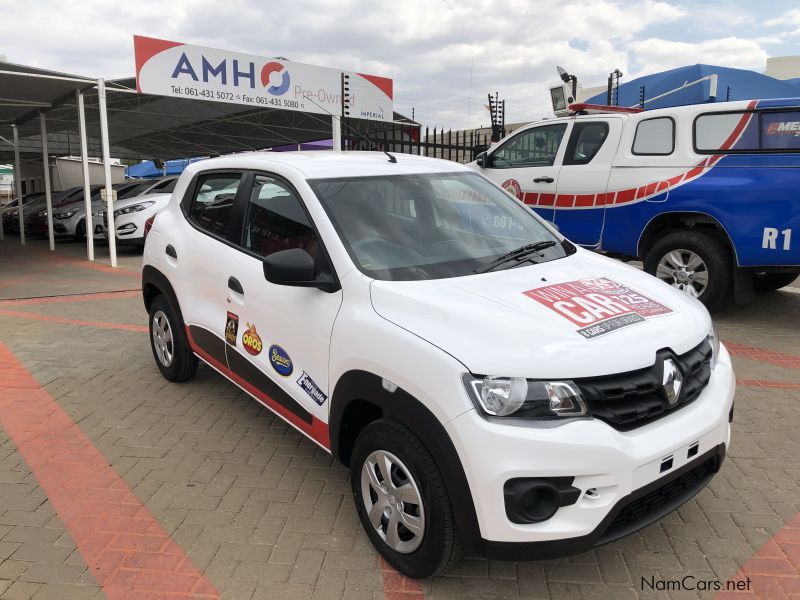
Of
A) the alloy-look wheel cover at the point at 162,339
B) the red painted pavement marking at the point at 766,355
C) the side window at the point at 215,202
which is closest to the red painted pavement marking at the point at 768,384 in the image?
the red painted pavement marking at the point at 766,355

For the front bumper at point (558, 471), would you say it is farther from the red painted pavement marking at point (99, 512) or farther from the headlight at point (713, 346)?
the red painted pavement marking at point (99, 512)

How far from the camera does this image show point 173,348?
14.9 ft

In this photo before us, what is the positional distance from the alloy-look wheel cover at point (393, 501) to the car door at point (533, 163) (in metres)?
5.47

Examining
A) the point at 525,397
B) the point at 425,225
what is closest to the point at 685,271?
the point at 425,225

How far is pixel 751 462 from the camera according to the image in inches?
138

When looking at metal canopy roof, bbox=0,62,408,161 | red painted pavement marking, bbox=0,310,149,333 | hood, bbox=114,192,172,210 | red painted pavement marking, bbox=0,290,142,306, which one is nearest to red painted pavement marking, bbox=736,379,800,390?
red painted pavement marking, bbox=0,310,149,333

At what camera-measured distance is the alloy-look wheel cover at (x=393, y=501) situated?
2357 mm

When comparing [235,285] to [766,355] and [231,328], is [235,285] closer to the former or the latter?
[231,328]

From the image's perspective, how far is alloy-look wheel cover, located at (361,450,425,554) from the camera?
236 centimetres

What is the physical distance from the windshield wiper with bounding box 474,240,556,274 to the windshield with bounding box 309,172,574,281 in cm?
3

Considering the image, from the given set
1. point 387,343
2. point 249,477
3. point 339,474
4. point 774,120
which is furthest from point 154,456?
point 774,120

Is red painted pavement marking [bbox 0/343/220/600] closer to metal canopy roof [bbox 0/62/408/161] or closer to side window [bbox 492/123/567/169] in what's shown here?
side window [bbox 492/123/567/169]

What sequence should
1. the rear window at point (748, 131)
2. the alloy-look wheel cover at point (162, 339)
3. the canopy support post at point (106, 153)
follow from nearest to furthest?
the alloy-look wheel cover at point (162, 339), the rear window at point (748, 131), the canopy support post at point (106, 153)

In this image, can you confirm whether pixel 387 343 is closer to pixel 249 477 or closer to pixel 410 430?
pixel 410 430
